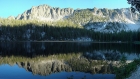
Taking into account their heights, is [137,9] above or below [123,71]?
above

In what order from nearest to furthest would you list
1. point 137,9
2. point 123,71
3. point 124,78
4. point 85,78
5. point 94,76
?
1. point 124,78
2. point 123,71
3. point 85,78
4. point 94,76
5. point 137,9

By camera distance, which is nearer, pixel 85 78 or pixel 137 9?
pixel 85 78

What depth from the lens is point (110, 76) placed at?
38.3m

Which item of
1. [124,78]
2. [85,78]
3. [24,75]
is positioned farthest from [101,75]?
[24,75]

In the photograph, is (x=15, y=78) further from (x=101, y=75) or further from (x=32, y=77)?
(x=101, y=75)

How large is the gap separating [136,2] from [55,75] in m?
17.8

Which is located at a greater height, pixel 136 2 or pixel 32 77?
pixel 136 2

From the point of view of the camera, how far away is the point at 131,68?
3362 cm

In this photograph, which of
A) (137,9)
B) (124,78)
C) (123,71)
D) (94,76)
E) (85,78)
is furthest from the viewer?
(137,9)

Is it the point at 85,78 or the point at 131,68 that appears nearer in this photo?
the point at 131,68

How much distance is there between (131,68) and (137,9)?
12.9 meters

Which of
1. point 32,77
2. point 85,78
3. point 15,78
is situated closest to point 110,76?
point 85,78

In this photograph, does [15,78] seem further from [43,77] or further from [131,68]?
[131,68]

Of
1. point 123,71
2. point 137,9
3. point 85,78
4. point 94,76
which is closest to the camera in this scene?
point 123,71
